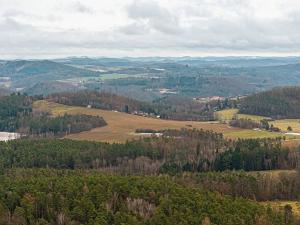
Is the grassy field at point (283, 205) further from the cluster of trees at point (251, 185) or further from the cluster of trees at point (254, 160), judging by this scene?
the cluster of trees at point (254, 160)

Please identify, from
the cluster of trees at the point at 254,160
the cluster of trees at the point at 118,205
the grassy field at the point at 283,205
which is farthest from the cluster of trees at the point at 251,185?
the cluster of trees at the point at 254,160

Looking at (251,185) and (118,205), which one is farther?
(251,185)

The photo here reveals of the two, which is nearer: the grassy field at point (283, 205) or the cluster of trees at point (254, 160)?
the grassy field at point (283, 205)

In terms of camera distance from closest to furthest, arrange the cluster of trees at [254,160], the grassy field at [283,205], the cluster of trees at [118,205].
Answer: the cluster of trees at [118,205] < the grassy field at [283,205] < the cluster of trees at [254,160]

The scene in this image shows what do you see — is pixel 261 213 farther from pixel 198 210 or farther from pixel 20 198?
pixel 20 198

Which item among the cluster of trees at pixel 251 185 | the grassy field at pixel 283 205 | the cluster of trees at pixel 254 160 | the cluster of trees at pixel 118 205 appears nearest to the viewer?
the cluster of trees at pixel 118 205

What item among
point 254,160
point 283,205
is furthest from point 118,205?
point 254,160

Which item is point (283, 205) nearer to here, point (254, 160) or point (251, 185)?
point (251, 185)

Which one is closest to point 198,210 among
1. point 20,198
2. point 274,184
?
point 20,198

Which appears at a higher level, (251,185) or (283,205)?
(251,185)
